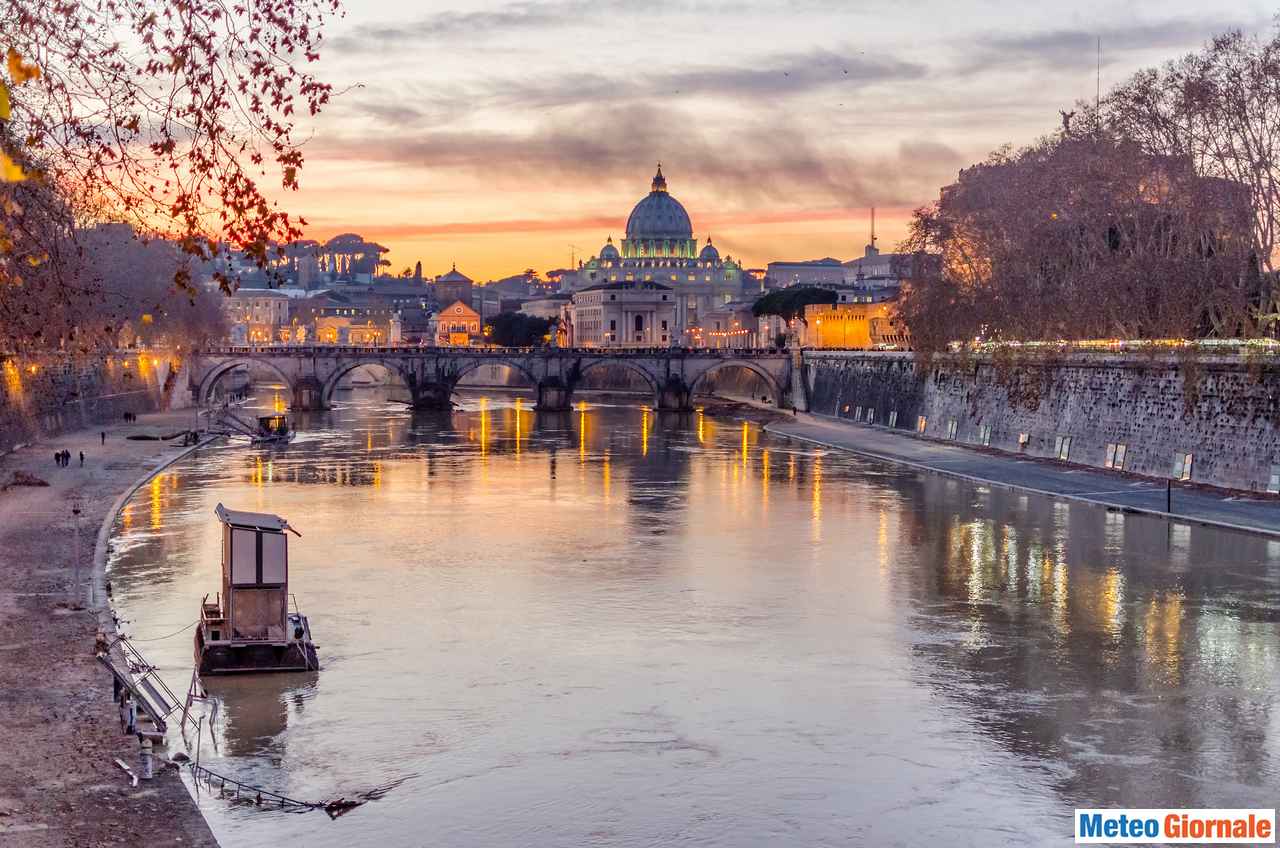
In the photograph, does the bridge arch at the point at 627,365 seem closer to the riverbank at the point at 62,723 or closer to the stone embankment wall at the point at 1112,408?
the stone embankment wall at the point at 1112,408

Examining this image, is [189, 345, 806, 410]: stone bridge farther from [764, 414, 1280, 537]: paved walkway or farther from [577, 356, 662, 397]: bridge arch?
[764, 414, 1280, 537]: paved walkway

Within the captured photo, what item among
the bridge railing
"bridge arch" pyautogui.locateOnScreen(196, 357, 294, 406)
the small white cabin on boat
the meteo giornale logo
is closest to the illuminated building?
the bridge railing

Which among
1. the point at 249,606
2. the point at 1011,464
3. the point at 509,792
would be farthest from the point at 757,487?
the point at 509,792

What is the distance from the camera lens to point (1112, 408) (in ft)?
213

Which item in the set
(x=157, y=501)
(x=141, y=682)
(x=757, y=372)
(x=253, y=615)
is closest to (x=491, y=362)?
(x=757, y=372)

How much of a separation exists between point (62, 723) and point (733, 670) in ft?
40.0

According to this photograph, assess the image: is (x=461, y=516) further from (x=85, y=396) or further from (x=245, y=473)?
(x=85, y=396)

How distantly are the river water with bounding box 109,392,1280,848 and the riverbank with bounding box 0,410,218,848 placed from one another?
1.10 metres

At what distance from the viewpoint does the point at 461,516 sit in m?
52.9

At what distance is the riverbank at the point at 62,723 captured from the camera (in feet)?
61.8

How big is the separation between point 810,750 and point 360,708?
7.79 meters

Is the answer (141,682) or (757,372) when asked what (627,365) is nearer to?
(757,372)

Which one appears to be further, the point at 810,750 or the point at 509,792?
the point at 810,750

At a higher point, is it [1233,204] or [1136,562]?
[1233,204]
